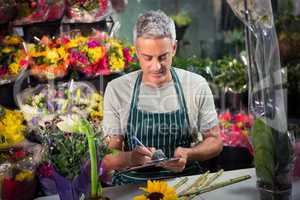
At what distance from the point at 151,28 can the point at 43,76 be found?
0.57m

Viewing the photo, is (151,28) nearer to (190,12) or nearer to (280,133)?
(190,12)

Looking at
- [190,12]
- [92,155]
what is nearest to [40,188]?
[92,155]

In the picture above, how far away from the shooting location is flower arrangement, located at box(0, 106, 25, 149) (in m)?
1.90

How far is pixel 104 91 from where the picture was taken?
6.87ft

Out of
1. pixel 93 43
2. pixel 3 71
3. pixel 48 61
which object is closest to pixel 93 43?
pixel 93 43

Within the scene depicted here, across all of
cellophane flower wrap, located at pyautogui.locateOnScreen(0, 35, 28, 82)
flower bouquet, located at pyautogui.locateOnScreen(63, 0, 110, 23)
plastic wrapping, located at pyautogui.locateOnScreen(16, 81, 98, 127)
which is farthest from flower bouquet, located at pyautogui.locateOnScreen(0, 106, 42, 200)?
flower bouquet, located at pyautogui.locateOnScreen(63, 0, 110, 23)

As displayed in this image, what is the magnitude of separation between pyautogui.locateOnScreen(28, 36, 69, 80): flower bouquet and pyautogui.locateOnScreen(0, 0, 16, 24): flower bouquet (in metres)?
0.18

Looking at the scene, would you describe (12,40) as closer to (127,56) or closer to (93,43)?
(93,43)

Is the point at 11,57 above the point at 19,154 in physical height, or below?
above

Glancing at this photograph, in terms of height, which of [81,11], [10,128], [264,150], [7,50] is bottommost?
[264,150]

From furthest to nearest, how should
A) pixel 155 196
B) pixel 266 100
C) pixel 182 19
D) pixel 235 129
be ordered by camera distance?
pixel 235 129
pixel 182 19
pixel 266 100
pixel 155 196

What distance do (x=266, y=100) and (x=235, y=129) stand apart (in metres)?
0.63

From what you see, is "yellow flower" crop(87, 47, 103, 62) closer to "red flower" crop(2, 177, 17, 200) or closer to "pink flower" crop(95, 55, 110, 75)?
"pink flower" crop(95, 55, 110, 75)

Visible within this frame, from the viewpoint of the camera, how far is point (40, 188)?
1837 mm
